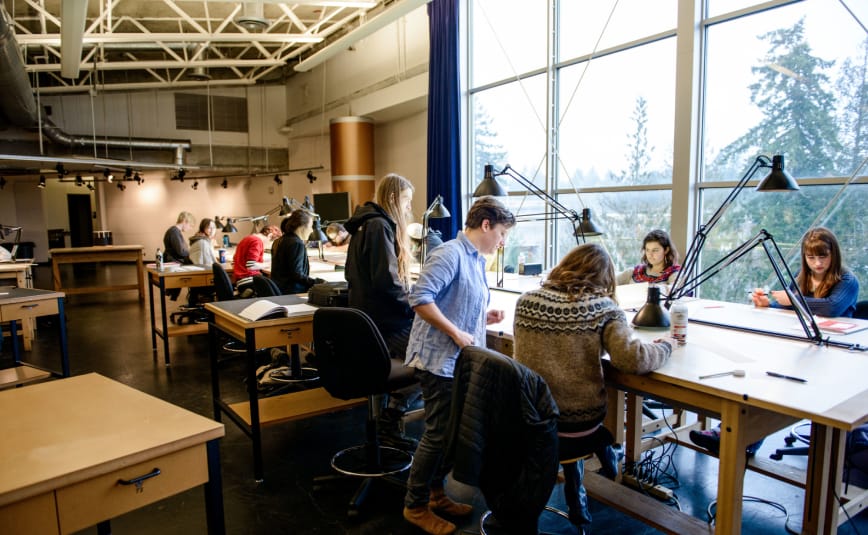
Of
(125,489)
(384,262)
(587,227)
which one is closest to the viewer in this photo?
(125,489)

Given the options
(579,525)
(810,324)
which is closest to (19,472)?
(579,525)

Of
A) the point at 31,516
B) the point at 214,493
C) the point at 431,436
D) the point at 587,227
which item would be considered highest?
the point at 587,227

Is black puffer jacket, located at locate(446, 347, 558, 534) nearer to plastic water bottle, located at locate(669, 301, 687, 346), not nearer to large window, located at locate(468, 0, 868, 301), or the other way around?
plastic water bottle, located at locate(669, 301, 687, 346)

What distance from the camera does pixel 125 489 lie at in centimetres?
121

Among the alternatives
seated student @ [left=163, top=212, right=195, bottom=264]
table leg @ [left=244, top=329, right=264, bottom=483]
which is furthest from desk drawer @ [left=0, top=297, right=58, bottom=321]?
seated student @ [left=163, top=212, right=195, bottom=264]

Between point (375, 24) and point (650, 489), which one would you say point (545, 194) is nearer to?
point (650, 489)

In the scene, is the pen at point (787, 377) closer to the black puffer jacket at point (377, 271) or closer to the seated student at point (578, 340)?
the seated student at point (578, 340)

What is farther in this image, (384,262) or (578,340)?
(384,262)

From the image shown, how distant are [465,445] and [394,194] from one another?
1316mm

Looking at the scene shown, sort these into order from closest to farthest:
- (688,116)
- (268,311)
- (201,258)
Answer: (268,311)
(688,116)
(201,258)

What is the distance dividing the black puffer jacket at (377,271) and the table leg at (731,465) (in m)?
1.34

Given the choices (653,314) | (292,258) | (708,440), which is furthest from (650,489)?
(292,258)

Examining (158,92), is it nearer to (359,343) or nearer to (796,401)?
(359,343)

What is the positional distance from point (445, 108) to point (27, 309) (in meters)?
4.96
